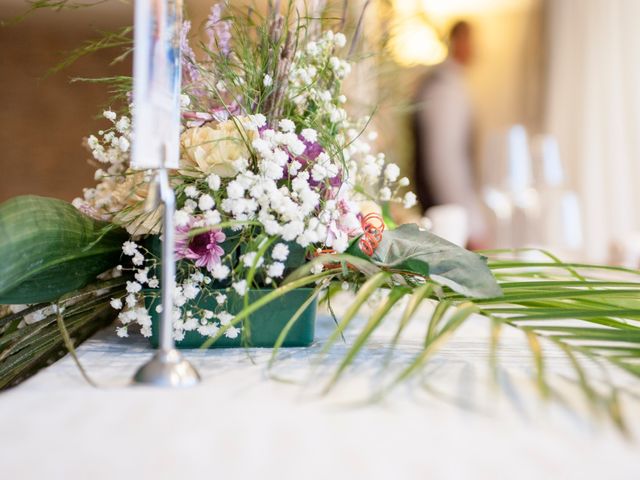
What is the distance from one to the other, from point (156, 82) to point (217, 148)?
159 millimetres

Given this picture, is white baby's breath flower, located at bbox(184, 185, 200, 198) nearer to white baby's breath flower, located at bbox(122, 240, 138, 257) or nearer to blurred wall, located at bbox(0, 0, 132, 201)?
white baby's breath flower, located at bbox(122, 240, 138, 257)

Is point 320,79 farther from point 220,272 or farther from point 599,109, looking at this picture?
point 599,109

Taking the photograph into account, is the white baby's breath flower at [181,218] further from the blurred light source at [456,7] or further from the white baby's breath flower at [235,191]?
the blurred light source at [456,7]

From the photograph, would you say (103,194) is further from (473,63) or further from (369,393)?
(473,63)

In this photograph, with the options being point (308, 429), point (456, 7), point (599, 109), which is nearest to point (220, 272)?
point (308, 429)

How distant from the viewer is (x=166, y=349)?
20.4 inches

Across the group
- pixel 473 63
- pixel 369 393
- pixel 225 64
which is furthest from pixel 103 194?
pixel 473 63

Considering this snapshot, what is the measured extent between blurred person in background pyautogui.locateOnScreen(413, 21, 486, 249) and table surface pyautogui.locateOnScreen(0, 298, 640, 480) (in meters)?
3.65

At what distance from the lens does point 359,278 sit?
703mm

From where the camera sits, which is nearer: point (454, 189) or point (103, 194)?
point (103, 194)

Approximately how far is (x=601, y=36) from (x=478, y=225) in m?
1.29

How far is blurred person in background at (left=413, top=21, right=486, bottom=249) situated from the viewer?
13.5 feet

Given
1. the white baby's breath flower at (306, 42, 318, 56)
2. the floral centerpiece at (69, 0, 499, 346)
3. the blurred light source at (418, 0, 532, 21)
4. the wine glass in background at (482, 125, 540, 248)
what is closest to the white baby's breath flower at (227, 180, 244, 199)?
the floral centerpiece at (69, 0, 499, 346)

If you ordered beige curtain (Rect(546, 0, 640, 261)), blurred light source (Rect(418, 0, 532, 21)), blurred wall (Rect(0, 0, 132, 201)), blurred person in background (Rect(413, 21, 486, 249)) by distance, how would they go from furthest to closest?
1. blurred wall (Rect(0, 0, 132, 201))
2. blurred light source (Rect(418, 0, 532, 21))
3. blurred person in background (Rect(413, 21, 486, 249))
4. beige curtain (Rect(546, 0, 640, 261))
